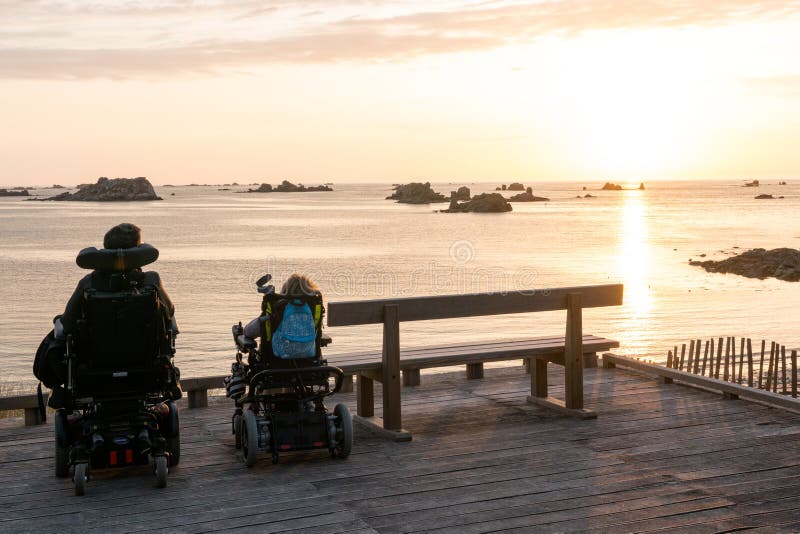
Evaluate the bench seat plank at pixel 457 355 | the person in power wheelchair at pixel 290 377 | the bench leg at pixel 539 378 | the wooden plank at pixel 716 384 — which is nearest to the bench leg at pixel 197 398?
the bench seat plank at pixel 457 355

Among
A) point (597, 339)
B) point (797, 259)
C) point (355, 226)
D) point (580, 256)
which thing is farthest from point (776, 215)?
point (597, 339)

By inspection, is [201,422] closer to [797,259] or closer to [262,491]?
[262,491]

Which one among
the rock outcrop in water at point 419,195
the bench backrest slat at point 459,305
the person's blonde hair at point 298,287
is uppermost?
the person's blonde hair at point 298,287

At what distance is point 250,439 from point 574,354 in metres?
3.21

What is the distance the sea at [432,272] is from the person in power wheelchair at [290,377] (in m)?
2.49

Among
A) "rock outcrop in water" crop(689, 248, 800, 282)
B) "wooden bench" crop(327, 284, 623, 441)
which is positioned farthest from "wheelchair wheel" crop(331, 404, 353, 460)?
"rock outcrop in water" crop(689, 248, 800, 282)

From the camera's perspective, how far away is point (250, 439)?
6605 mm

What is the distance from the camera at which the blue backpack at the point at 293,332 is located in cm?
679

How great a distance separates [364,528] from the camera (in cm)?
545

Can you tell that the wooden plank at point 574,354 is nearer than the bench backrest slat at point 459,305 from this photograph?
No

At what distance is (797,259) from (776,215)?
77.6m

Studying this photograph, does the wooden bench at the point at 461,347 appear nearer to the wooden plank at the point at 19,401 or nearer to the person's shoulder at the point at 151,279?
the person's shoulder at the point at 151,279

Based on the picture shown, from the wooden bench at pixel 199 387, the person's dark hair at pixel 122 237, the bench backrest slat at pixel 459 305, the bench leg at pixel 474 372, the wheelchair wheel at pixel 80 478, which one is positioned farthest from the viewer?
the bench leg at pixel 474 372

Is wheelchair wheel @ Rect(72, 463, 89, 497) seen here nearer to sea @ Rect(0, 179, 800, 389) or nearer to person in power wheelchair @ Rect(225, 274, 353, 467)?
person in power wheelchair @ Rect(225, 274, 353, 467)
